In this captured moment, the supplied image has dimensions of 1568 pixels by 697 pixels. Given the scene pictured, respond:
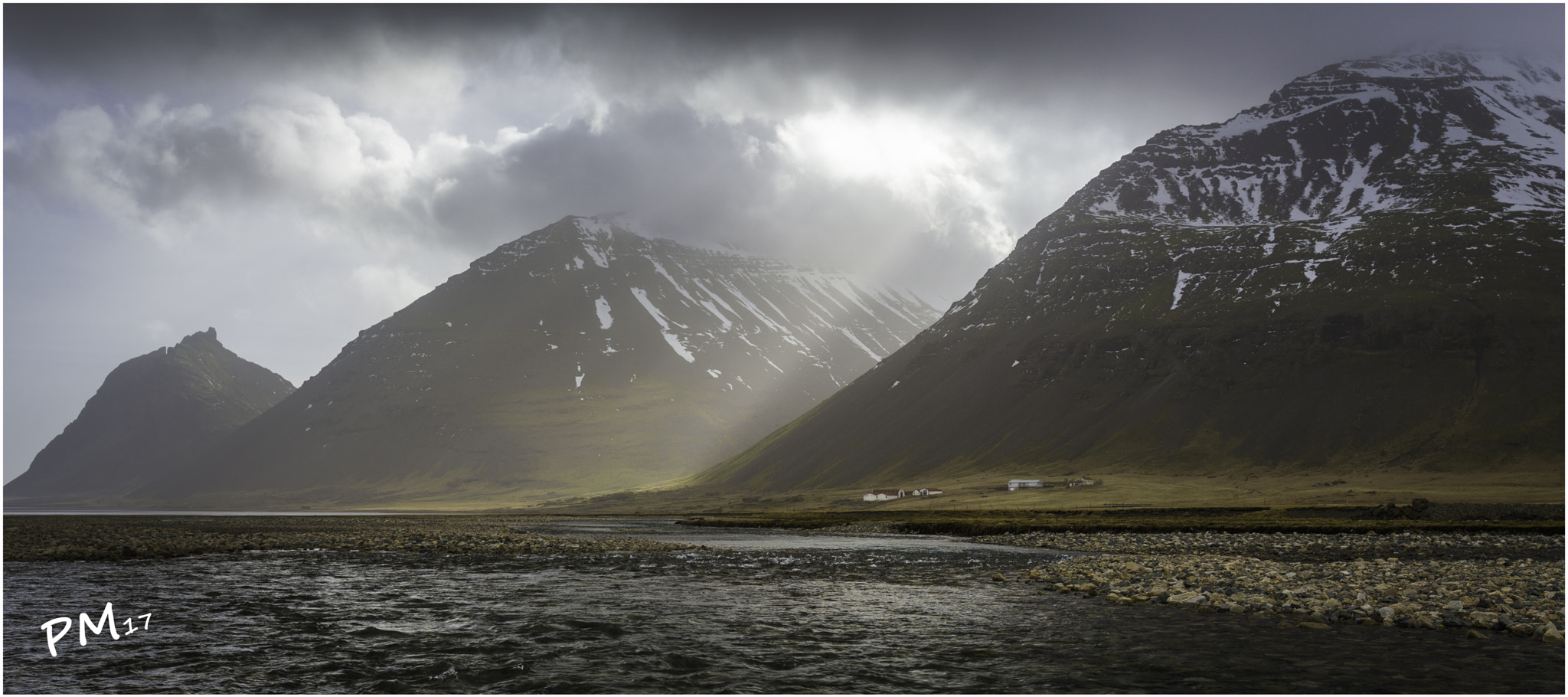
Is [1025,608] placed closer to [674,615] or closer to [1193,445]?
[674,615]

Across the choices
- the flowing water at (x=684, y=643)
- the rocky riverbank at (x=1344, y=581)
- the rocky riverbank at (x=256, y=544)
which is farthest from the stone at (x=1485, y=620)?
the rocky riverbank at (x=256, y=544)

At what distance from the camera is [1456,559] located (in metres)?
→ 53.2

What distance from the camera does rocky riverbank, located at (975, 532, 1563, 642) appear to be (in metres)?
27.9

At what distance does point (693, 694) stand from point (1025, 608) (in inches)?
646

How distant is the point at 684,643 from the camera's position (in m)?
26.4

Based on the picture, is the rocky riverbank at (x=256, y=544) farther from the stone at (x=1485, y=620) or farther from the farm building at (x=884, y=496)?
the farm building at (x=884, y=496)

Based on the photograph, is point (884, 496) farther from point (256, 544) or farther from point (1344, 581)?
point (1344, 581)

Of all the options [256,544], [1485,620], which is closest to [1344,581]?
[1485,620]

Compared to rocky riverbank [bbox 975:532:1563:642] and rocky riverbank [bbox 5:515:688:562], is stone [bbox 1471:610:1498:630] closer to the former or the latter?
rocky riverbank [bbox 975:532:1563:642]

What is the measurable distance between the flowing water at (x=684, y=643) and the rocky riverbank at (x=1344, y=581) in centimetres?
159

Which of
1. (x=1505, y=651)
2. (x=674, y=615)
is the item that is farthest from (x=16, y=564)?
(x=1505, y=651)

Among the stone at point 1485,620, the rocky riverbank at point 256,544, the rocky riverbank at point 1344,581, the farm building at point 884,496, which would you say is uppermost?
the rocky riverbank at point 256,544

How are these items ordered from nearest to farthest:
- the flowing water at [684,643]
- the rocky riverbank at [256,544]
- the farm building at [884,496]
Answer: the flowing water at [684,643], the rocky riverbank at [256,544], the farm building at [884,496]

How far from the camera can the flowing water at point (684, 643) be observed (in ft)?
69.9
